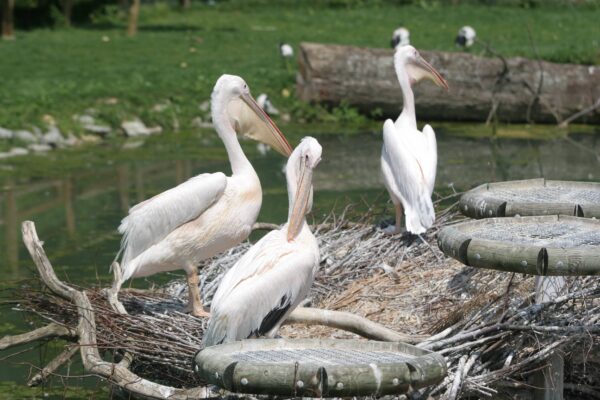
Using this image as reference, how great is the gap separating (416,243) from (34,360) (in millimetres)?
2086

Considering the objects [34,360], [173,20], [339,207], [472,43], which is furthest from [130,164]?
[173,20]

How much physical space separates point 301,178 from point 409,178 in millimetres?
1972

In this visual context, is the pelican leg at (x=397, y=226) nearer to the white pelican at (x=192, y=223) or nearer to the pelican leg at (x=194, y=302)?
the white pelican at (x=192, y=223)

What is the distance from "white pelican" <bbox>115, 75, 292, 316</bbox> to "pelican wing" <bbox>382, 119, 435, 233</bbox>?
1.14 meters

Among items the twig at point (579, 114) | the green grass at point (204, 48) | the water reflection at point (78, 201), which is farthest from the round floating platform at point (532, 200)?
the green grass at point (204, 48)

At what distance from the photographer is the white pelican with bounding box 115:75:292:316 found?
17.9 feet

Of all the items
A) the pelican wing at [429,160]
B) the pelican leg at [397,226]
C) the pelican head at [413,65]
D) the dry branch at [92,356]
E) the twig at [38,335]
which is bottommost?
the twig at [38,335]

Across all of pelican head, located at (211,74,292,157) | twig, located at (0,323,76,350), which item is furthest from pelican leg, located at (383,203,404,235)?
twig, located at (0,323,76,350)

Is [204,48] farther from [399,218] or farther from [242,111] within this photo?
[242,111]

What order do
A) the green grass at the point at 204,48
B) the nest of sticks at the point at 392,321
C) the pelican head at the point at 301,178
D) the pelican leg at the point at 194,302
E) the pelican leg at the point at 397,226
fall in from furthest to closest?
1. the green grass at the point at 204,48
2. the pelican leg at the point at 397,226
3. the pelican leg at the point at 194,302
4. the pelican head at the point at 301,178
5. the nest of sticks at the point at 392,321

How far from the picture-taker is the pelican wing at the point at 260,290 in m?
4.52

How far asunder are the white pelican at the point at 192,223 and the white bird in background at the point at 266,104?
785 cm

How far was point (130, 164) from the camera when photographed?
1159cm

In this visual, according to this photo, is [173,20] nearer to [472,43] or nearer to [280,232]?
[472,43]
